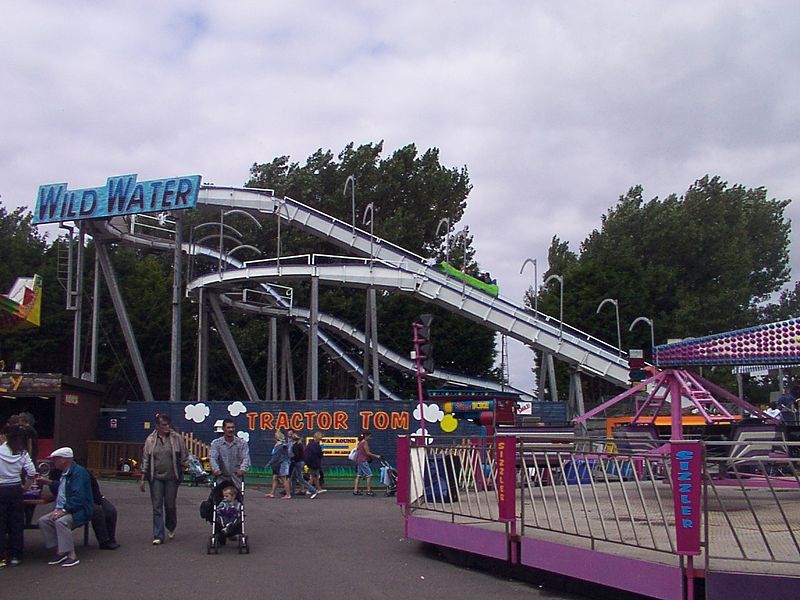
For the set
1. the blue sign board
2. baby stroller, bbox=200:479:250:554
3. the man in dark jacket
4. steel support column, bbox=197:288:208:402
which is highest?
the blue sign board

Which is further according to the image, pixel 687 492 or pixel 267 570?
pixel 267 570

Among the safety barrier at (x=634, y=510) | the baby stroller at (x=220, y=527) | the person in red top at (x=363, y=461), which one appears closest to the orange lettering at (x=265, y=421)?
the person in red top at (x=363, y=461)

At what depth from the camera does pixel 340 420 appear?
26578 mm

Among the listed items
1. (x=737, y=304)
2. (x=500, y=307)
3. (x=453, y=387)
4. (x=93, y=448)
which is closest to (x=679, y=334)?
(x=737, y=304)

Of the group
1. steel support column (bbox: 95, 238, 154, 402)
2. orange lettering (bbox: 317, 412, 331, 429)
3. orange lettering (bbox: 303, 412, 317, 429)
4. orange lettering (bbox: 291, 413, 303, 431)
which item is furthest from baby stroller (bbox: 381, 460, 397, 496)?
steel support column (bbox: 95, 238, 154, 402)

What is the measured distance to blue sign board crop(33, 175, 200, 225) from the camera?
32.7 m

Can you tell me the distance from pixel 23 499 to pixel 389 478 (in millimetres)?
13161

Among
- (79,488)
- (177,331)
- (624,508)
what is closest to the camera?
(624,508)

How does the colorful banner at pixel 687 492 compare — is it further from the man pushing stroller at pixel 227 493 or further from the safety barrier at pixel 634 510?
the man pushing stroller at pixel 227 493

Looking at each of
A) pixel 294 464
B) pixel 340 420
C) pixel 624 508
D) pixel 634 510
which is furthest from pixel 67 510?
pixel 340 420

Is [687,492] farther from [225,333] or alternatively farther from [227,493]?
[225,333]

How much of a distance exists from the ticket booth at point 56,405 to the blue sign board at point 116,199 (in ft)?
22.7

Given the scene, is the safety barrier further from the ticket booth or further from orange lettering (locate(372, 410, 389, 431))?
the ticket booth

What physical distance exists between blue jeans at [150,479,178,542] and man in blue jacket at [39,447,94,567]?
4.27ft
